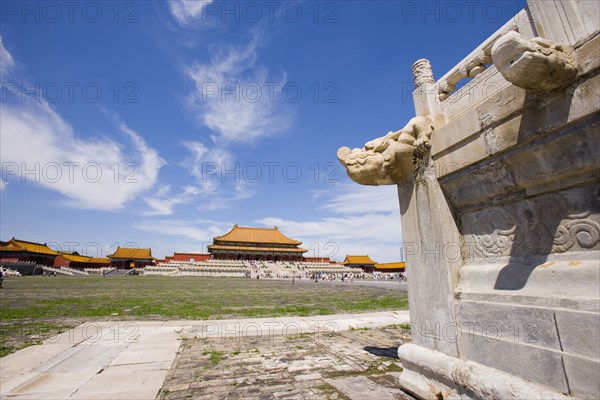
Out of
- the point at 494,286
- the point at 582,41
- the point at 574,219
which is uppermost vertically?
the point at 582,41

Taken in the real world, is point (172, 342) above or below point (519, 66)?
below

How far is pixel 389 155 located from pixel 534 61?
54.5 inches

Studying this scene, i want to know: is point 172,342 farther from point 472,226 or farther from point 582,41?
point 582,41

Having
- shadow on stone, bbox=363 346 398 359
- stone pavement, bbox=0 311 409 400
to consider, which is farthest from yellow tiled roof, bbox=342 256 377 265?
shadow on stone, bbox=363 346 398 359

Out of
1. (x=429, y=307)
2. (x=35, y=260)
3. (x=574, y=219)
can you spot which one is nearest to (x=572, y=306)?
(x=574, y=219)

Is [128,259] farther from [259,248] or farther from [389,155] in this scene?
[389,155]

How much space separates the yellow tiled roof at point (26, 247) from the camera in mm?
49531

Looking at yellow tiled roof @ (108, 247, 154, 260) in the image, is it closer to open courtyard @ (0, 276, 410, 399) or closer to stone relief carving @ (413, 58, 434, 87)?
open courtyard @ (0, 276, 410, 399)

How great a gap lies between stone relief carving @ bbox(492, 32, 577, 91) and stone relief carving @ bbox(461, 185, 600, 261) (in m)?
0.66

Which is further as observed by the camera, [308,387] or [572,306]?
[308,387]

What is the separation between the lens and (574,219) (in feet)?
5.95

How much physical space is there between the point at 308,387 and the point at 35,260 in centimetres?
6830

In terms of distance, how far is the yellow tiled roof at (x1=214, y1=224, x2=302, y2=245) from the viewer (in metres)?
59.3

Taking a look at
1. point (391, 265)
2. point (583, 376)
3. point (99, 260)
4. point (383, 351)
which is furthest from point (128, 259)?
point (583, 376)
